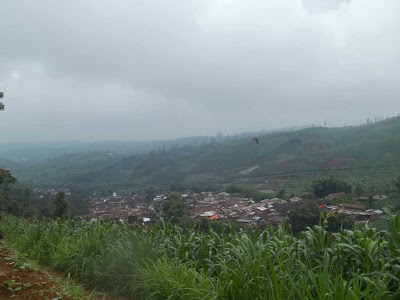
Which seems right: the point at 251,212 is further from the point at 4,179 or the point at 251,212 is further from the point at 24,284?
the point at 24,284

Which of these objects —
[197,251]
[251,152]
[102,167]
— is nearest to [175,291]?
[197,251]

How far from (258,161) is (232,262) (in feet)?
219

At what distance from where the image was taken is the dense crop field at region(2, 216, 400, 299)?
2.24m

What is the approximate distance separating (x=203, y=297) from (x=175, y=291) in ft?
1.02

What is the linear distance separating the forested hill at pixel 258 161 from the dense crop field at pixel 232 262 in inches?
1801

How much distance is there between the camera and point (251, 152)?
77.0 meters

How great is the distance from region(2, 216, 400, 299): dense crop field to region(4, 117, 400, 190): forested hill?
45737 mm

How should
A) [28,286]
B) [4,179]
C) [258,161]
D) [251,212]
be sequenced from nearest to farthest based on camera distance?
Answer: [28,286] < [4,179] < [251,212] < [258,161]

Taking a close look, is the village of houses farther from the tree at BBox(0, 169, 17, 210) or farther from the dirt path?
the tree at BBox(0, 169, 17, 210)

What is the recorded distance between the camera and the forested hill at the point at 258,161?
170 feet

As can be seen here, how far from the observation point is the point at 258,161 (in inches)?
2697

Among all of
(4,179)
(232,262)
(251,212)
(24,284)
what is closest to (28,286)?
(24,284)

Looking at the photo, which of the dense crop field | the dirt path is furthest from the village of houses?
the dirt path

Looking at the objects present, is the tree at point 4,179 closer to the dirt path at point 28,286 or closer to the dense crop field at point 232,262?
the dense crop field at point 232,262
